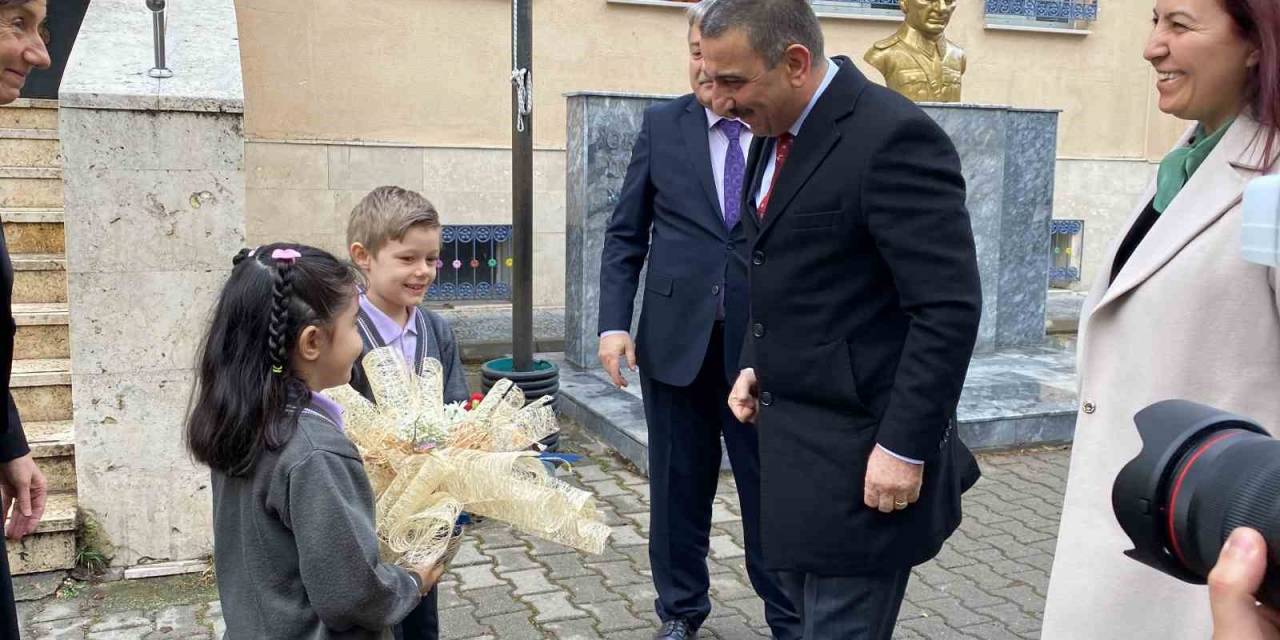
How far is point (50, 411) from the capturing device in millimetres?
4773

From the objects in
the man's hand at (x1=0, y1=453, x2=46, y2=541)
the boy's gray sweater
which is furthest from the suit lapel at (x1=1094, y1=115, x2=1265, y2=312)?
the man's hand at (x1=0, y1=453, x2=46, y2=541)

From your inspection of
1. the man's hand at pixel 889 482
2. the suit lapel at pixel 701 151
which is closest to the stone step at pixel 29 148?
the suit lapel at pixel 701 151

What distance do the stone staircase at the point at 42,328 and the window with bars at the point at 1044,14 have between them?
8.96 meters

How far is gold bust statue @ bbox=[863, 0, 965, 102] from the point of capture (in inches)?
303

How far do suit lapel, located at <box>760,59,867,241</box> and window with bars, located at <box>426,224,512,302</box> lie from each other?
723 centimetres

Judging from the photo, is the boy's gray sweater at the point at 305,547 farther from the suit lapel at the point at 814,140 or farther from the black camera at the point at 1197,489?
the black camera at the point at 1197,489

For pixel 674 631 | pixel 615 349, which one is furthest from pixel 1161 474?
pixel 674 631

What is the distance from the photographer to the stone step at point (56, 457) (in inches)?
175

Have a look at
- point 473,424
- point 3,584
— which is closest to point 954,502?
point 473,424

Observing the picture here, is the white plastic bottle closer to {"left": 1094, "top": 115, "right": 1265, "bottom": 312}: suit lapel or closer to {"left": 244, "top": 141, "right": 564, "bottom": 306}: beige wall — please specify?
{"left": 1094, "top": 115, "right": 1265, "bottom": 312}: suit lapel

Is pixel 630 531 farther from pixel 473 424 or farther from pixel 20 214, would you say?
pixel 20 214

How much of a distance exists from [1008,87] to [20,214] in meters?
9.42

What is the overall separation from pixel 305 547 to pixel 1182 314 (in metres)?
1.64

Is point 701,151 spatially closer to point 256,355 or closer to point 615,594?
point 615,594
